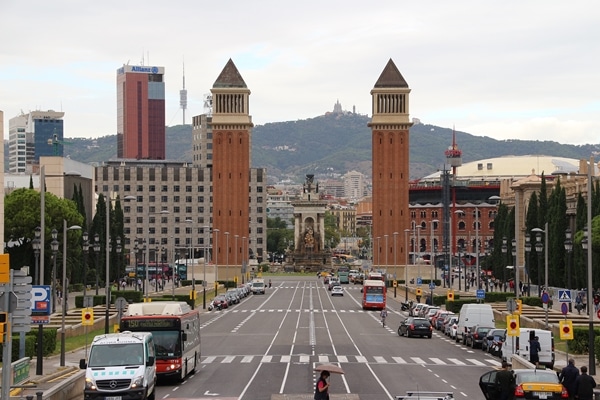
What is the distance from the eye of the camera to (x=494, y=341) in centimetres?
5509

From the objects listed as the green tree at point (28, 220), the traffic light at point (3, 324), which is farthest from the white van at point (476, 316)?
the green tree at point (28, 220)

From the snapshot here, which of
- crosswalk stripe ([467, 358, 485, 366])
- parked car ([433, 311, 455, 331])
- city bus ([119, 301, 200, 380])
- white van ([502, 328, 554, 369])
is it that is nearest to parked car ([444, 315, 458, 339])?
parked car ([433, 311, 455, 331])

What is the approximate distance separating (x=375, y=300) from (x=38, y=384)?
2565 inches

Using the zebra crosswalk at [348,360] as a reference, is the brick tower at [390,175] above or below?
above

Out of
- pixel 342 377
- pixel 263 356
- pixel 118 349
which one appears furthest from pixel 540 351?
pixel 118 349

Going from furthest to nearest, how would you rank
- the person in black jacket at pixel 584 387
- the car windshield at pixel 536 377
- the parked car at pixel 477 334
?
the parked car at pixel 477 334, the car windshield at pixel 536 377, the person in black jacket at pixel 584 387

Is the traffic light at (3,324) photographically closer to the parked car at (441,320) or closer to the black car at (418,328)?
the black car at (418,328)

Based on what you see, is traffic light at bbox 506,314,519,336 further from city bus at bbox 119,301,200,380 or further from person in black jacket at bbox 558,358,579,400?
person in black jacket at bbox 558,358,579,400

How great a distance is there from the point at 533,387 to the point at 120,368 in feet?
37.5

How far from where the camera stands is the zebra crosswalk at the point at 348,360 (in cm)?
4956

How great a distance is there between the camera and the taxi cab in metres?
30.5

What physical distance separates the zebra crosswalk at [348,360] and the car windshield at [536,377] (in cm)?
1727

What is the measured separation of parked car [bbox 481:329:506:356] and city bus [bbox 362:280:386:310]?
41362 millimetres

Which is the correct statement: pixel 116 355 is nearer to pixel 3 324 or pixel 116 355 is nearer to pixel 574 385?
pixel 3 324
